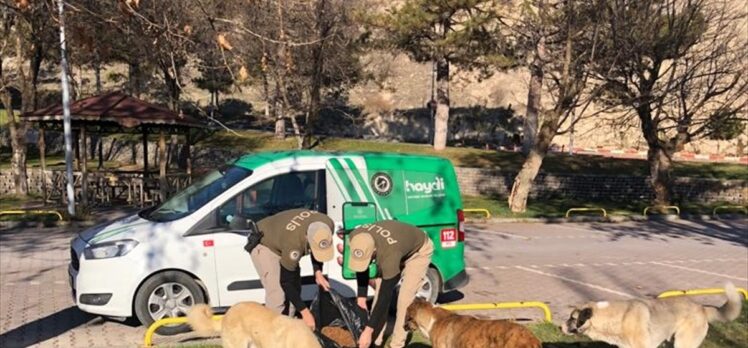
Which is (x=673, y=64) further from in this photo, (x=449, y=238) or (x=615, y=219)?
(x=449, y=238)

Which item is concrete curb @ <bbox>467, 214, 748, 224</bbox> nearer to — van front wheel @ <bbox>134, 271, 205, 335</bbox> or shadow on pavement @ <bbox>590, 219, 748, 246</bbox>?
shadow on pavement @ <bbox>590, 219, 748, 246</bbox>

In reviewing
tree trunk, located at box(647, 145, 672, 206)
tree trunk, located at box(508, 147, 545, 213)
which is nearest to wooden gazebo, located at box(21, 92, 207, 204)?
tree trunk, located at box(508, 147, 545, 213)

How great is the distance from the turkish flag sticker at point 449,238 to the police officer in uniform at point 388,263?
2.30 metres

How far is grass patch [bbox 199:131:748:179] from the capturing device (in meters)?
31.5

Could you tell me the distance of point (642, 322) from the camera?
661 centimetres

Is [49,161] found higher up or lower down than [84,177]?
lower down

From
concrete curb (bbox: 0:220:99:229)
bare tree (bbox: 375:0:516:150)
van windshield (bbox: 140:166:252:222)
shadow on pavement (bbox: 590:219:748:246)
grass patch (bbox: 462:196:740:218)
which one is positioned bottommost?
shadow on pavement (bbox: 590:219:748:246)

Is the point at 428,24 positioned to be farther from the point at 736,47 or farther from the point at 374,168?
the point at 374,168

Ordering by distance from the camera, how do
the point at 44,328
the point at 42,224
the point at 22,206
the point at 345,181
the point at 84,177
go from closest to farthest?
the point at 44,328 → the point at 345,181 → the point at 42,224 → the point at 84,177 → the point at 22,206

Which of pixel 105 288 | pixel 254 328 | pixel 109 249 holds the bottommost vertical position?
pixel 105 288

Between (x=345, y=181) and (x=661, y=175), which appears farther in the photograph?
(x=661, y=175)

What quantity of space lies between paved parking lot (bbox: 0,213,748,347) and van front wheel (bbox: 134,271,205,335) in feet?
0.83

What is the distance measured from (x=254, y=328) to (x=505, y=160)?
94.0ft

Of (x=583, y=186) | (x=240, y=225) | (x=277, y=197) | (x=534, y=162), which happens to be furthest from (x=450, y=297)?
(x=583, y=186)
